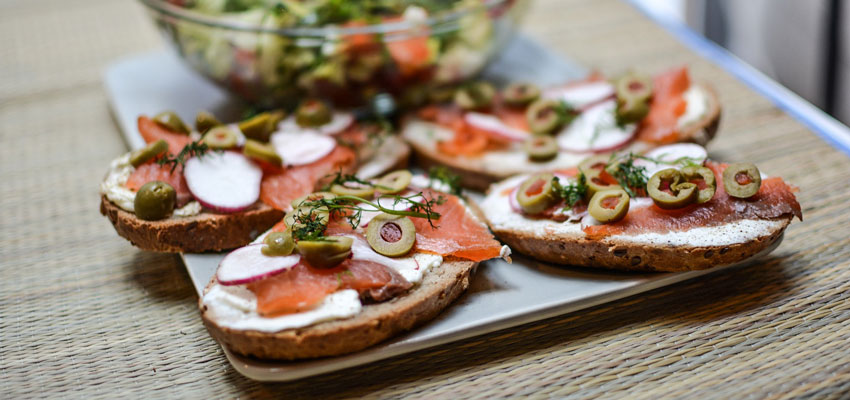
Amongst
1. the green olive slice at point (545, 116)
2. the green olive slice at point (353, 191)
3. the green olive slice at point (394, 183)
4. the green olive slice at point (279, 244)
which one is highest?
the green olive slice at point (279, 244)

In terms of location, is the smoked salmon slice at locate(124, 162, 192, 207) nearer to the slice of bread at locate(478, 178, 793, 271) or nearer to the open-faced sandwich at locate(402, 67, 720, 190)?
the open-faced sandwich at locate(402, 67, 720, 190)

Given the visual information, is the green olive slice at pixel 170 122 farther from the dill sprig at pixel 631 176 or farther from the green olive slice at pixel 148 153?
the dill sprig at pixel 631 176

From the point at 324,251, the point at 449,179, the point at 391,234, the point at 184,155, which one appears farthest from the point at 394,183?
the point at 184,155

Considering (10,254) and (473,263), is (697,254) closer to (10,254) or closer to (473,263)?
(473,263)

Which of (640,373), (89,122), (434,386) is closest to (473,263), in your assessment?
(434,386)

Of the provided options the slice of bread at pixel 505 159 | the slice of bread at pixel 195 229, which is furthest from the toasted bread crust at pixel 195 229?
the slice of bread at pixel 505 159

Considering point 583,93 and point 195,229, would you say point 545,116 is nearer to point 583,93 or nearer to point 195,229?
point 583,93
